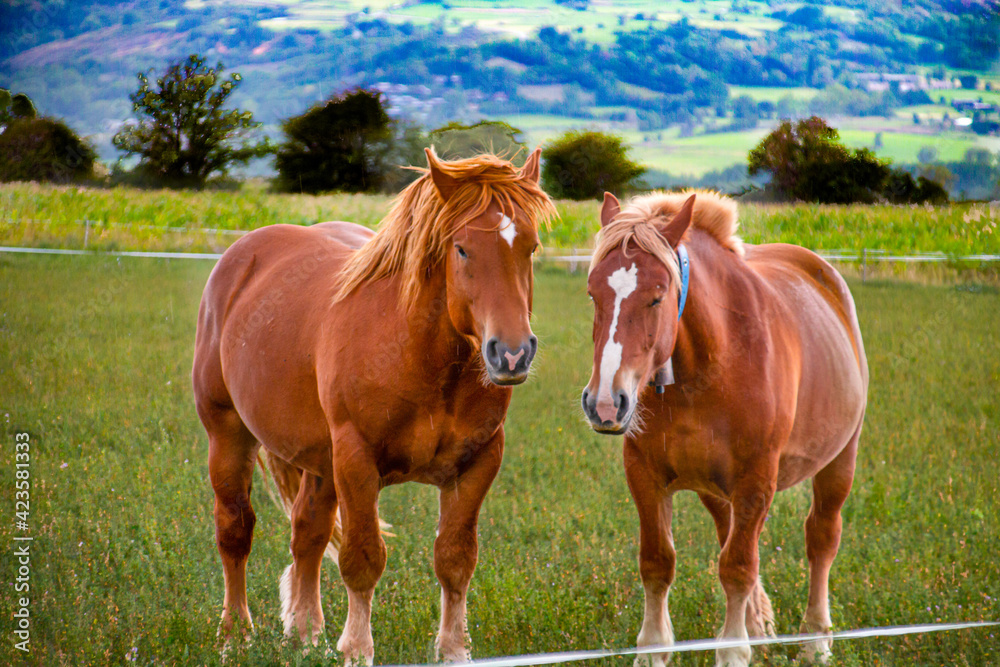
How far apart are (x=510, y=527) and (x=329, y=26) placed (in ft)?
11.0

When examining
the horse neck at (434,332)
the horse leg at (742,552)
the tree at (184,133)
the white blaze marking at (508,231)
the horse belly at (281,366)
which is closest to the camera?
the white blaze marking at (508,231)

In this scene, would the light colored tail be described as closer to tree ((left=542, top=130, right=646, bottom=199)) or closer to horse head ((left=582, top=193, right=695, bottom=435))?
horse head ((left=582, top=193, right=695, bottom=435))

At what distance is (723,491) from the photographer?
123 inches

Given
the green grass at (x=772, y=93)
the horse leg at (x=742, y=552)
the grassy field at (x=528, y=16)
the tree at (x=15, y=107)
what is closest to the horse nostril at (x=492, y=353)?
the horse leg at (x=742, y=552)

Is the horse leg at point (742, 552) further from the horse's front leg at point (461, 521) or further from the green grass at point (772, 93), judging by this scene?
the green grass at point (772, 93)

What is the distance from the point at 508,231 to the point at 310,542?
6.30ft

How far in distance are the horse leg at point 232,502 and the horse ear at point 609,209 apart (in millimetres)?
2222

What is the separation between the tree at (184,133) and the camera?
4352 mm

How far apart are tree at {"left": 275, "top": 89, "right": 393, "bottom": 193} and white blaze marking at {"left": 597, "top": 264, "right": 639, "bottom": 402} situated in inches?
97.3

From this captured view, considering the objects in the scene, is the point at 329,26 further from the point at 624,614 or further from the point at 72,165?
the point at 624,614

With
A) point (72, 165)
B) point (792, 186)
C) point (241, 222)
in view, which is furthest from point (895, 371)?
point (72, 165)

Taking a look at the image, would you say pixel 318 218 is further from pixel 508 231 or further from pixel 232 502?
pixel 508 231

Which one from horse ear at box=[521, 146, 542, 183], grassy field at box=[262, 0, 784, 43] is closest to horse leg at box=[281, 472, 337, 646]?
horse ear at box=[521, 146, 542, 183]

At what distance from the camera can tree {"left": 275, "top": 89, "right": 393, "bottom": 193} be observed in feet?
15.2
